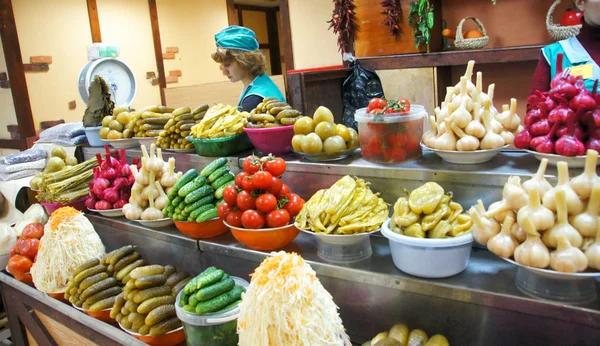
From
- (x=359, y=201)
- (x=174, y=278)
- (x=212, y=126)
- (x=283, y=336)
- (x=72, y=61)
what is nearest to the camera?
(x=283, y=336)

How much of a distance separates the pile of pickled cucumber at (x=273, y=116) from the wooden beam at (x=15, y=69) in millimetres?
4866

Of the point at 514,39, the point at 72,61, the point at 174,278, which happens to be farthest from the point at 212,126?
the point at 72,61

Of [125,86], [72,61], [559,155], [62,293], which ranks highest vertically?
[72,61]

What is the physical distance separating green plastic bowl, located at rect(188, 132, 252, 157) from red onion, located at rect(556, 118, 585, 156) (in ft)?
5.13

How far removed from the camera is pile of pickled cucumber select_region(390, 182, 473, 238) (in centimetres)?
163

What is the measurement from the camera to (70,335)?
2652mm

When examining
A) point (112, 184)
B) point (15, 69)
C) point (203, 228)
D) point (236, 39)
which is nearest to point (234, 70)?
point (236, 39)

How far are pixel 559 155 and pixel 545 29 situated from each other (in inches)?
101

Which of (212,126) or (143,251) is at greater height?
(212,126)

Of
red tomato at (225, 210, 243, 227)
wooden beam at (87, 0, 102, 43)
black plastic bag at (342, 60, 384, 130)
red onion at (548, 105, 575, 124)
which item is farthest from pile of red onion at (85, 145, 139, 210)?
wooden beam at (87, 0, 102, 43)

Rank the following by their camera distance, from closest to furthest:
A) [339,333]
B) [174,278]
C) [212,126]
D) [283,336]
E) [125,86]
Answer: [283,336]
[339,333]
[174,278]
[212,126]
[125,86]

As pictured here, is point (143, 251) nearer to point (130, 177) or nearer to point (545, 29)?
point (130, 177)

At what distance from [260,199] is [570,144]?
45.8 inches

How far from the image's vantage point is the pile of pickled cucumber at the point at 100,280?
241cm
